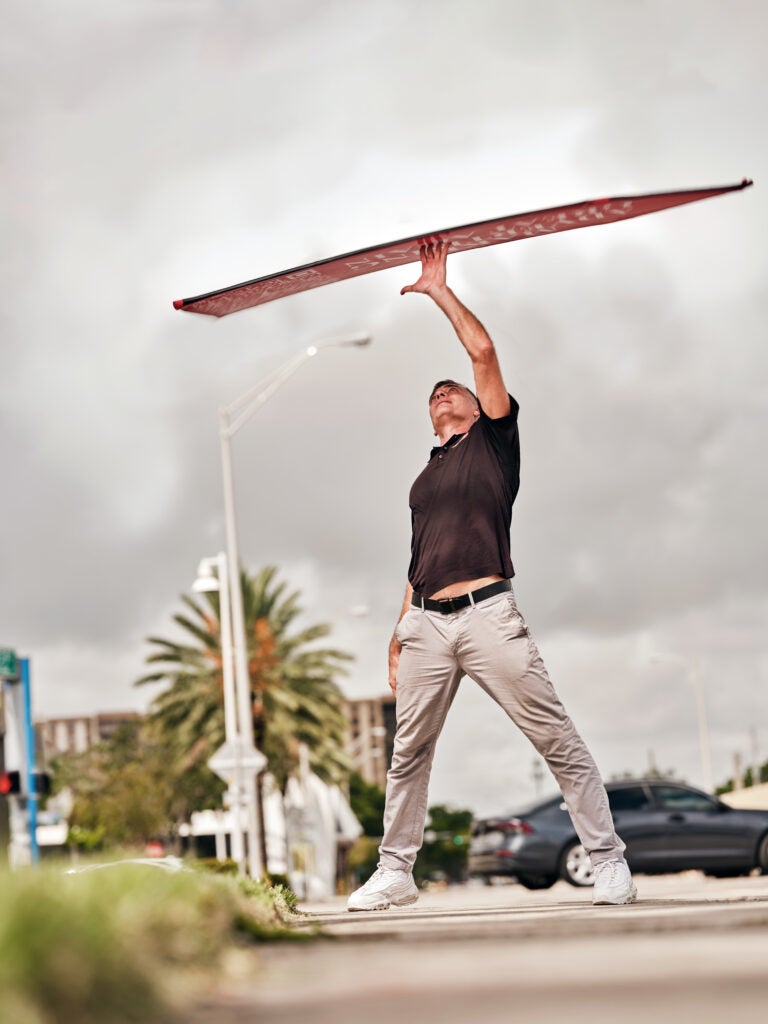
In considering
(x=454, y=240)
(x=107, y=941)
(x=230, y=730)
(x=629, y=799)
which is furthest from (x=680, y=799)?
(x=230, y=730)

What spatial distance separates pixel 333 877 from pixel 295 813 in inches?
898

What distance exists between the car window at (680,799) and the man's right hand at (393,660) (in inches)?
454

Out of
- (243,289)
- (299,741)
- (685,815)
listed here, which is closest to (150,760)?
(299,741)

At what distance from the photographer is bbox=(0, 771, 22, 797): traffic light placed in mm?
18203

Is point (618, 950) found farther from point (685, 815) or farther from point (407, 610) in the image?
point (685, 815)

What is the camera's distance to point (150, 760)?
246ft

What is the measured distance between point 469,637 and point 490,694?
10.0 inches

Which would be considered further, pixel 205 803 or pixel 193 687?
pixel 205 803

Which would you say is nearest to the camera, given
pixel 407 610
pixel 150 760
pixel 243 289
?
pixel 407 610

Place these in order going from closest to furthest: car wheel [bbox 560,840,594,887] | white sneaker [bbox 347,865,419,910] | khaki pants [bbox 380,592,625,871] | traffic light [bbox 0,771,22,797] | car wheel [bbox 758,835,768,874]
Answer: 1. khaki pants [bbox 380,592,625,871]
2. white sneaker [bbox 347,865,419,910]
3. car wheel [bbox 560,840,594,887]
4. car wheel [bbox 758,835,768,874]
5. traffic light [bbox 0,771,22,797]

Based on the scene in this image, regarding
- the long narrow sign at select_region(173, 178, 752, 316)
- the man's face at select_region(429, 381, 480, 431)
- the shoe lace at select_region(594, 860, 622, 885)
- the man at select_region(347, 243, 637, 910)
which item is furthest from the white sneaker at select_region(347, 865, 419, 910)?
the long narrow sign at select_region(173, 178, 752, 316)

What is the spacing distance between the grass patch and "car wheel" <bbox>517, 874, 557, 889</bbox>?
45.8 ft

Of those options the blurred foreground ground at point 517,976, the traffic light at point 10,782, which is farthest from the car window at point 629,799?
the blurred foreground ground at point 517,976

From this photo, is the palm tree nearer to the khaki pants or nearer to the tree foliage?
the tree foliage
